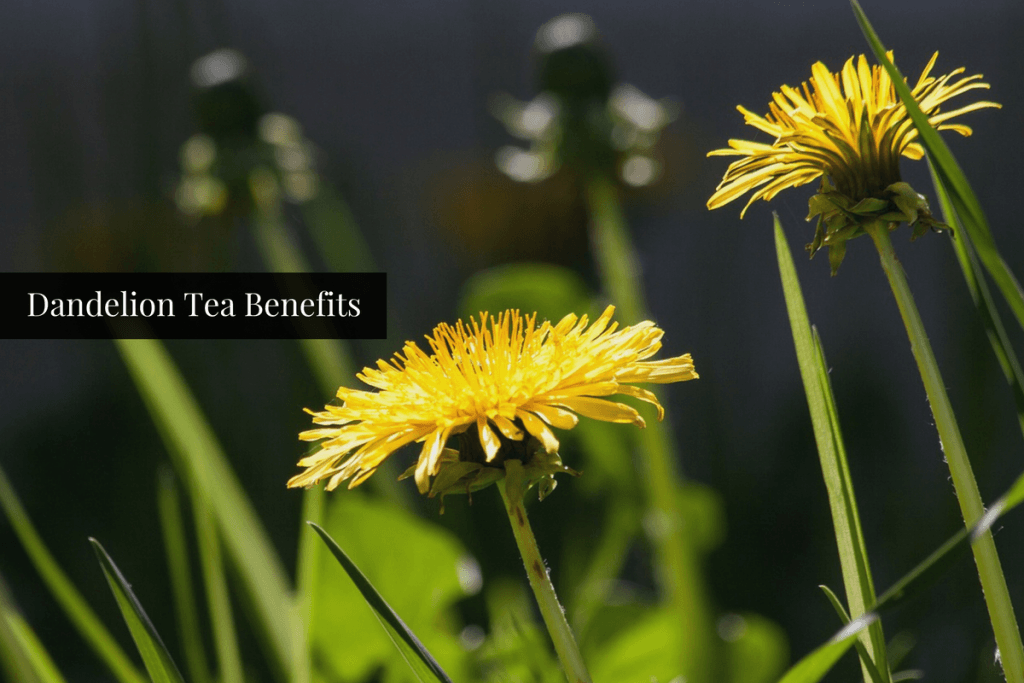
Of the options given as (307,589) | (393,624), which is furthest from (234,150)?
(393,624)

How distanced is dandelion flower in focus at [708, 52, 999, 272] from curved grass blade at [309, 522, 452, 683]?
0.27 feet

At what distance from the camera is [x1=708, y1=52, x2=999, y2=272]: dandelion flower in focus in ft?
0.47

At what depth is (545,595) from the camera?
135 millimetres

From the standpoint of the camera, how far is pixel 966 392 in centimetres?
50

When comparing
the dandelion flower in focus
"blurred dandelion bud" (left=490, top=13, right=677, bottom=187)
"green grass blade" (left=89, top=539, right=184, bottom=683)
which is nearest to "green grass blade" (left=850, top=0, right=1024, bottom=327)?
the dandelion flower in focus

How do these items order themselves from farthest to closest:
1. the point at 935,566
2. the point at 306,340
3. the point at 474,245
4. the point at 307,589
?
the point at 474,245
the point at 306,340
the point at 307,589
the point at 935,566

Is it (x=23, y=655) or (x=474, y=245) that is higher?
(x=474, y=245)

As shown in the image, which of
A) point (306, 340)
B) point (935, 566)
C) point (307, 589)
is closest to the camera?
point (935, 566)

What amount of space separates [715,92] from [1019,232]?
26 cm

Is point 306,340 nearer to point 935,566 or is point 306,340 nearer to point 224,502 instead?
point 224,502

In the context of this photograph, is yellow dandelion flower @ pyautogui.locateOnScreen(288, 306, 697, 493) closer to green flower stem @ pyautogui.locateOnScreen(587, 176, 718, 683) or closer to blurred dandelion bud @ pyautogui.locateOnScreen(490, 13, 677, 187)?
Result: green flower stem @ pyautogui.locateOnScreen(587, 176, 718, 683)

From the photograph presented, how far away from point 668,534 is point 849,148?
0.75 feet

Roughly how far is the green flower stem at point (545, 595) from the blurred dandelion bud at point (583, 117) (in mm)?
325

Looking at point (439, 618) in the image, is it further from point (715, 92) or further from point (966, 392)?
point (715, 92)
